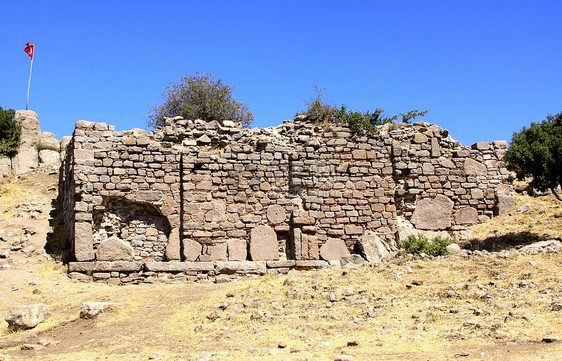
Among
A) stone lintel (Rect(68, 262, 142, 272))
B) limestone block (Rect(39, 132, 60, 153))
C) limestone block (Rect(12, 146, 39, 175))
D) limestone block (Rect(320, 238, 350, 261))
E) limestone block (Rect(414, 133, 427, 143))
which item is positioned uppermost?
limestone block (Rect(39, 132, 60, 153))

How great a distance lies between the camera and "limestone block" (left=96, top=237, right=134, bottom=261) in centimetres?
1280

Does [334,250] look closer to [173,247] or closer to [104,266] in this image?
[173,247]

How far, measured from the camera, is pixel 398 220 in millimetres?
14312

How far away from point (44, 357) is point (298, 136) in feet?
26.6

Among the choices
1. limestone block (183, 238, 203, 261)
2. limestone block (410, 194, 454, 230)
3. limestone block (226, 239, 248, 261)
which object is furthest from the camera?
limestone block (410, 194, 454, 230)

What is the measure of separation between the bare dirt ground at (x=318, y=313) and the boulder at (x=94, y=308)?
0.12 metres

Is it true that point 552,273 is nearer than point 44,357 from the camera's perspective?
No

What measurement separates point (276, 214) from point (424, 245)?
3.56 meters

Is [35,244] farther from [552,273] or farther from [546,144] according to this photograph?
[546,144]

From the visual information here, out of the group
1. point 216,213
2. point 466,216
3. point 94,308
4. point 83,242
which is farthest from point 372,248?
point 83,242

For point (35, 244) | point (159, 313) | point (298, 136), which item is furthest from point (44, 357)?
point (298, 136)

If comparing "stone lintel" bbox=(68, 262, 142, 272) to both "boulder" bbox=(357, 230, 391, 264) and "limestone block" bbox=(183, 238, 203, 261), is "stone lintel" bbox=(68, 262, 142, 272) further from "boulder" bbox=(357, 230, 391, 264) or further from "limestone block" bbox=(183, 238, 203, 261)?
"boulder" bbox=(357, 230, 391, 264)

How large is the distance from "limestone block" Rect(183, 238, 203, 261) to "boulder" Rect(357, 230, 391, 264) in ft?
12.7

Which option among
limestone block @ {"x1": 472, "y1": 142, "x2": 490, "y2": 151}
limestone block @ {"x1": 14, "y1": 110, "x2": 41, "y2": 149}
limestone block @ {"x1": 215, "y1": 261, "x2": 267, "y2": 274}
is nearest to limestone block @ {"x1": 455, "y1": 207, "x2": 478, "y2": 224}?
limestone block @ {"x1": 472, "y1": 142, "x2": 490, "y2": 151}
